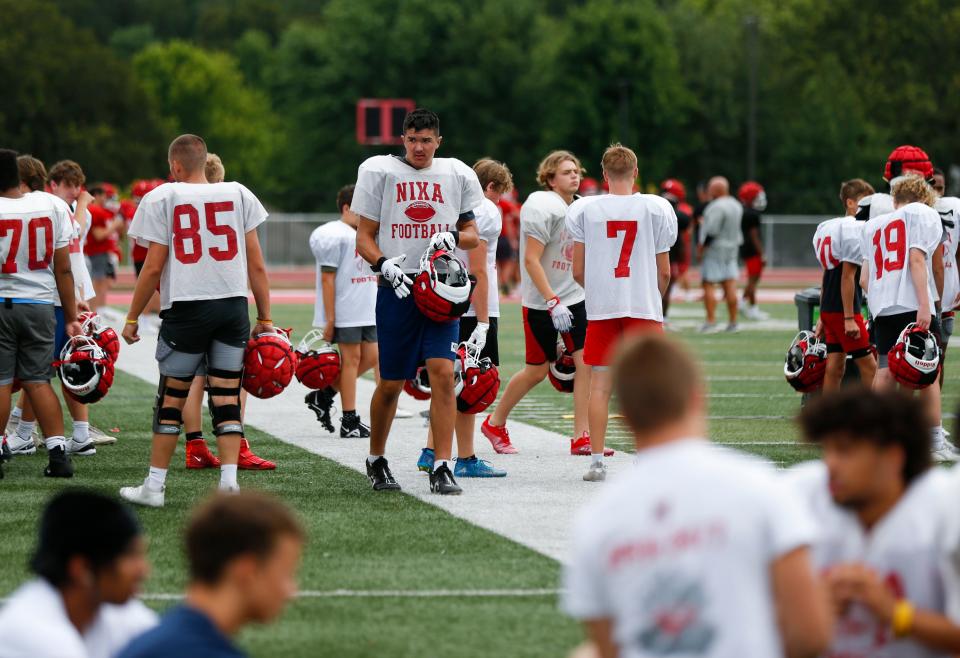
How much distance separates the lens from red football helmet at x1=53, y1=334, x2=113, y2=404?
941cm

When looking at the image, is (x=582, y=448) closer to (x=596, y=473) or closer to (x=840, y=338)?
(x=596, y=473)

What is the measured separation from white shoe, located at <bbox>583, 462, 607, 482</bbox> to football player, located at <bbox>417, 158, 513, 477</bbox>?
1.86 ft

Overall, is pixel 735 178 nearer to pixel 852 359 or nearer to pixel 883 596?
pixel 852 359

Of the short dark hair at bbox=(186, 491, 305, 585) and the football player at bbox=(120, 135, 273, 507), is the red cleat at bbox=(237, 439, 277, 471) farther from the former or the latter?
the short dark hair at bbox=(186, 491, 305, 585)

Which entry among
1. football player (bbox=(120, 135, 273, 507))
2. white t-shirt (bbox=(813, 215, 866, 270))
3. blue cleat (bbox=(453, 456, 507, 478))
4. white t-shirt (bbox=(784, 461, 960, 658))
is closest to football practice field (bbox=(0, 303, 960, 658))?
blue cleat (bbox=(453, 456, 507, 478))

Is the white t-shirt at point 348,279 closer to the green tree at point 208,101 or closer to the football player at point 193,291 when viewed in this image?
the football player at point 193,291

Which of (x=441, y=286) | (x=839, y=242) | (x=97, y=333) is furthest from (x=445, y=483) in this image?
(x=839, y=242)

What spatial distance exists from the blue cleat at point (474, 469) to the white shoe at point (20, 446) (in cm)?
286

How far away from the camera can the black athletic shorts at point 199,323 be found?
26.5ft

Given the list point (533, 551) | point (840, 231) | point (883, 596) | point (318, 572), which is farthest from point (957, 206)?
point (883, 596)

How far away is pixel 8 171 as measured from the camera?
890cm

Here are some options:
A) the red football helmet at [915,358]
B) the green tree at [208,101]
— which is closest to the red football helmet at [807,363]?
the red football helmet at [915,358]

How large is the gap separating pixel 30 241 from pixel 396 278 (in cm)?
217

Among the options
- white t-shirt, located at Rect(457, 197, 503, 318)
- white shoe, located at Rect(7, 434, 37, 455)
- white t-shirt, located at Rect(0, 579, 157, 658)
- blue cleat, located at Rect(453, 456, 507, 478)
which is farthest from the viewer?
white shoe, located at Rect(7, 434, 37, 455)
